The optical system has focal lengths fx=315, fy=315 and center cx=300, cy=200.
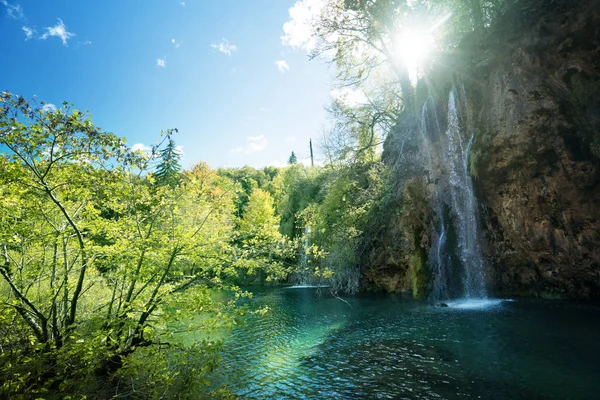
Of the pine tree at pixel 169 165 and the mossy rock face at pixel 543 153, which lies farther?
the mossy rock face at pixel 543 153

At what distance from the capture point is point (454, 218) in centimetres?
1711

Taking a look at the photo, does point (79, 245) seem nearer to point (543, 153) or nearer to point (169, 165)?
point (169, 165)

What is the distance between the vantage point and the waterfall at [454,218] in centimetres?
1636

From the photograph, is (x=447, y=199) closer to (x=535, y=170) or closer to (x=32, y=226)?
(x=535, y=170)

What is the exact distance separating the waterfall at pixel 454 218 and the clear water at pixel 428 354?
228cm

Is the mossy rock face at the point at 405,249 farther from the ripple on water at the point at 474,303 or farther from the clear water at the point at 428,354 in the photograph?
the clear water at the point at 428,354

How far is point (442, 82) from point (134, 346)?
19.4 m

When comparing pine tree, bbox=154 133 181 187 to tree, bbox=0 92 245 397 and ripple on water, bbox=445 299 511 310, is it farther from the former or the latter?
ripple on water, bbox=445 299 511 310

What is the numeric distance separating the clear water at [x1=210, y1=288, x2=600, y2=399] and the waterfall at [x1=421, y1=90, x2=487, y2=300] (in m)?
2.28

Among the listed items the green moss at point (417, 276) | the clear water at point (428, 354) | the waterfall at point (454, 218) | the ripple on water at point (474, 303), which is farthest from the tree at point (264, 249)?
the waterfall at point (454, 218)

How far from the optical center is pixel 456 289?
16.7 m

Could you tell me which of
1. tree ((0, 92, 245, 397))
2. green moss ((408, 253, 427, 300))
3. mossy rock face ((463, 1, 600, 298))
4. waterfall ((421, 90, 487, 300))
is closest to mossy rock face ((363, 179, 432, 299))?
green moss ((408, 253, 427, 300))

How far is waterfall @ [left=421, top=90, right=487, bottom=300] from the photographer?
16359 millimetres

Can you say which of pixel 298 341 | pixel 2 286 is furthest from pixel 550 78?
pixel 2 286
